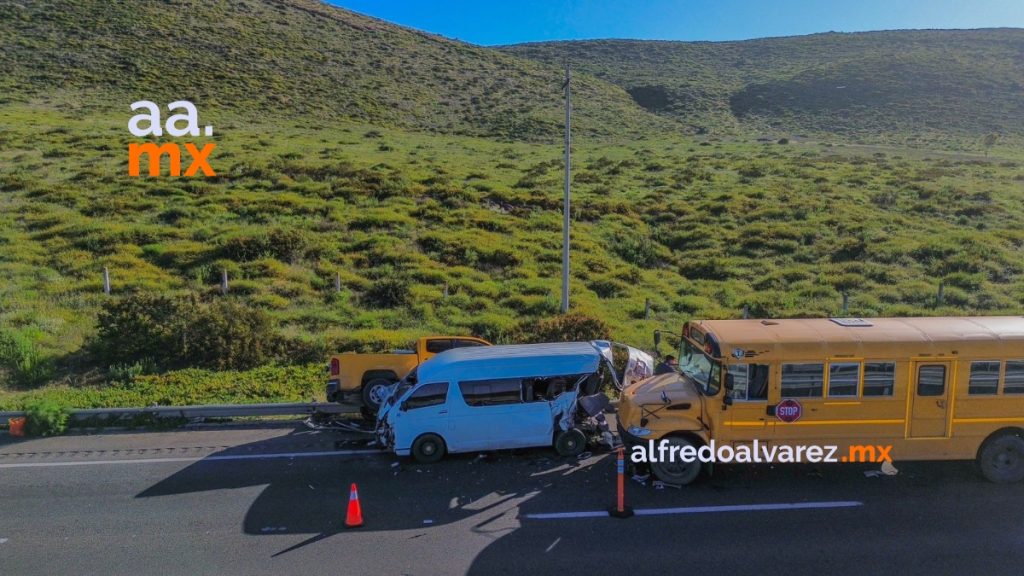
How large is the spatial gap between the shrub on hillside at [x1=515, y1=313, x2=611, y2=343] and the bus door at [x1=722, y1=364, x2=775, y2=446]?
7.63m

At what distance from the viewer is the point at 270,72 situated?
60.4 metres

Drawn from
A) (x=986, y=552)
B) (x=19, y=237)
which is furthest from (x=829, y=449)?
(x=19, y=237)

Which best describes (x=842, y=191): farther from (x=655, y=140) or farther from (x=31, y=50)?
(x=31, y=50)

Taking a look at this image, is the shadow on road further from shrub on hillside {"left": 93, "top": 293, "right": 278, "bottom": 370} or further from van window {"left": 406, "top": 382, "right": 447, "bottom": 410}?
shrub on hillside {"left": 93, "top": 293, "right": 278, "bottom": 370}

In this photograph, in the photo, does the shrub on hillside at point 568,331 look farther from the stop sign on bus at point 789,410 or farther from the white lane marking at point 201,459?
the stop sign on bus at point 789,410

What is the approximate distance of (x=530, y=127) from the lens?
58031mm

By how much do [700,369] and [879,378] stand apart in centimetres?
240

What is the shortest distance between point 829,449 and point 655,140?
51.7 metres

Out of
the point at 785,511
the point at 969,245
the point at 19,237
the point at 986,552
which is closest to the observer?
the point at 986,552

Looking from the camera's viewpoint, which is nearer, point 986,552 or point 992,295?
point 986,552

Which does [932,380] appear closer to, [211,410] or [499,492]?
[499,492]

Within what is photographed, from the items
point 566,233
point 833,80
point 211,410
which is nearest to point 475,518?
point 211,410

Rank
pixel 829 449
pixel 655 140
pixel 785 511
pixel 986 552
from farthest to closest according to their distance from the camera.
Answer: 1. pixel 655 140
2. pixel 829 449
3. pixel 785 511
4. pixel 986 552

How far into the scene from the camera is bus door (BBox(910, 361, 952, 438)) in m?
9.21
